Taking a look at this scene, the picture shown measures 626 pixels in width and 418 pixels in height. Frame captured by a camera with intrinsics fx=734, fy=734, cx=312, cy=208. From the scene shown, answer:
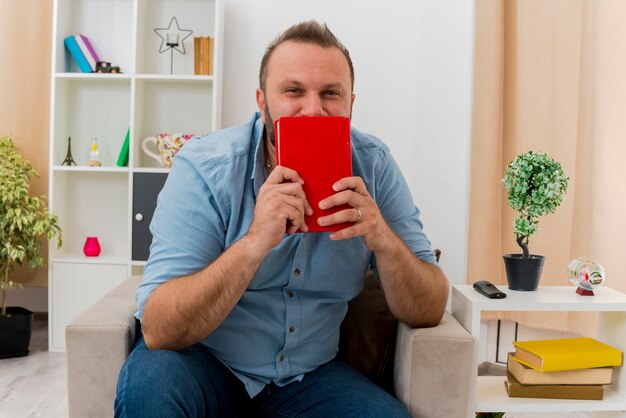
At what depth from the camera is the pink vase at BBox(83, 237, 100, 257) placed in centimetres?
318

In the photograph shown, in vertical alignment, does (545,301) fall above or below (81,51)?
below

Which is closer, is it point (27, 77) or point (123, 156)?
point (123, 156)

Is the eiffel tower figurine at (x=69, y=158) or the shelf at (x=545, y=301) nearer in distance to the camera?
the shelf at (x=545, y=301)

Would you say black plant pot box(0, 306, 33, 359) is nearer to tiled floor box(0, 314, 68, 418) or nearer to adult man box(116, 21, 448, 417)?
tiled floor box(0, 314, 68, 418)

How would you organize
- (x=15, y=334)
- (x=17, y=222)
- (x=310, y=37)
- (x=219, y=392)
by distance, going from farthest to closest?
(x=15, y=334)
(x=17, y=222)
(x=310, y=37)
(x=219, y=392)

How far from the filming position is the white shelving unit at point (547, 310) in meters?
1.78

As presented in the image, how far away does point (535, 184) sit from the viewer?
1.88 m

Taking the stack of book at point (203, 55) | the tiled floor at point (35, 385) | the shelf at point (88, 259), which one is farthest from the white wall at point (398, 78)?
the tiled floor at point (35, 385)

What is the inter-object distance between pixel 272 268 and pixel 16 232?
5.88ft

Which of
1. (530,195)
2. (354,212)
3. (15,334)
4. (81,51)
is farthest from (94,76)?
(354,212)

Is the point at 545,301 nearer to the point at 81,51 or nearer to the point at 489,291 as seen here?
the point at 489,291

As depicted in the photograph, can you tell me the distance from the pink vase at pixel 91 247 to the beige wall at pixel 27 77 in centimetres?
39

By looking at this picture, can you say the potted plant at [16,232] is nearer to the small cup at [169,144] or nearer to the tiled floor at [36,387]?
the tiled floor at [36,387]

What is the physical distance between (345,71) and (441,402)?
2.38 feet
